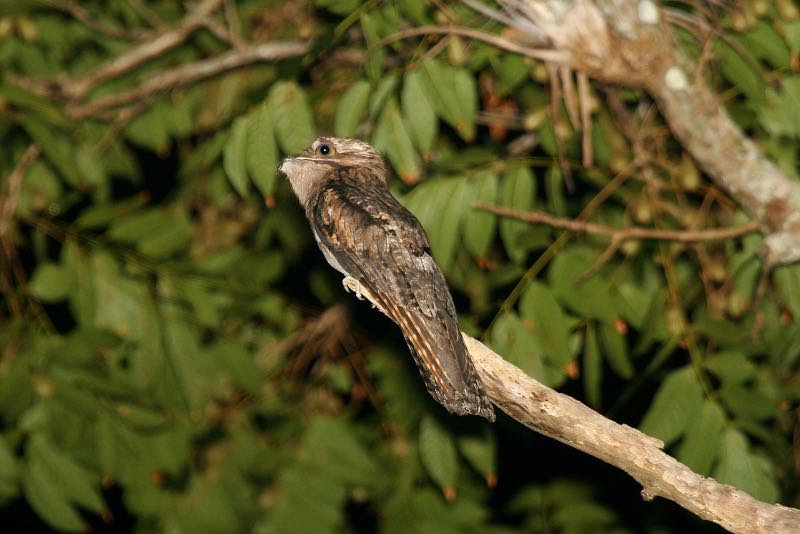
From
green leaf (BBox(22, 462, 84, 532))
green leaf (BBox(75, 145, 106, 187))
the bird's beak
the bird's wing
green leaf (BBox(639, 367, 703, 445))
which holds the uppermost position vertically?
green leaf (BBox(75, 145, 106, 187))

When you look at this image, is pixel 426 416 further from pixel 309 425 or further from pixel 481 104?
pixel 481 104

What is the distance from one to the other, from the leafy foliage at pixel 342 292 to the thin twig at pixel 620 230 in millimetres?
76

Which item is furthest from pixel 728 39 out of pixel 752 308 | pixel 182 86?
pixel 182 86

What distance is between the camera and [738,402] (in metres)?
4.54

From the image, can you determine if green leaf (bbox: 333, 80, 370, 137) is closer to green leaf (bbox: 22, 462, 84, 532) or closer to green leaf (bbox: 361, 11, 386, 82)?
green leaf (bbox: 361, 11, 386, 82)

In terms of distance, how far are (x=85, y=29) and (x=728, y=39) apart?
401 centimetres

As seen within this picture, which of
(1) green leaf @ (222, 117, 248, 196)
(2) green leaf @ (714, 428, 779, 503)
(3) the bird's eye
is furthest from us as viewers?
(3) the bird's eye

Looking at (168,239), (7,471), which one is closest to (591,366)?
(168,239)

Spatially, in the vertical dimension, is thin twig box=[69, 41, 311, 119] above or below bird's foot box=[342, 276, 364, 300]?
above

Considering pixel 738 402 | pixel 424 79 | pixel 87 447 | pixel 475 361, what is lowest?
pixel 738 402

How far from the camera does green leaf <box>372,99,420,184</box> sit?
464 cm

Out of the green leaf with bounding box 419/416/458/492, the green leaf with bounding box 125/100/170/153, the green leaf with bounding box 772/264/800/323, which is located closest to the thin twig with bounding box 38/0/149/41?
the green leaf with bounding box 125/100/170/153

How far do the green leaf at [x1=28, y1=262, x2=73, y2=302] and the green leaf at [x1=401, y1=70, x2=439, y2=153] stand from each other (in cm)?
202

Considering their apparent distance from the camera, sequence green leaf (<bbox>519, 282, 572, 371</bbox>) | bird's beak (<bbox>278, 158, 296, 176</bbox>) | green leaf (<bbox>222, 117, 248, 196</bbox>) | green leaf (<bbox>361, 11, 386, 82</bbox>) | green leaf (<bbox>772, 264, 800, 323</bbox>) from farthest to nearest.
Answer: bird's beak (<bbox>278, 158, 296, 176</bbox>), green leaf (<bbox>772, 264, 800, 323</bbox>), green leaf (<bbox>222, 117, 248, 196</bbox>), green leaf (<bbox>519, 282, 572, 371</bbox>), green leaf (<bbox>361, 11, 386, 82</bbox>)
